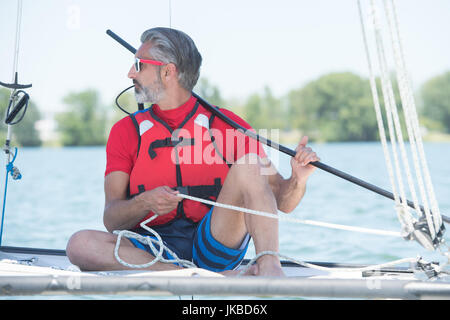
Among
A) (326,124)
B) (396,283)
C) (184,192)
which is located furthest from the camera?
(326,124)

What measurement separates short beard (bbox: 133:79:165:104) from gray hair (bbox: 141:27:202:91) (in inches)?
3.5

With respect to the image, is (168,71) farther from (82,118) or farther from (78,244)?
(82,118)

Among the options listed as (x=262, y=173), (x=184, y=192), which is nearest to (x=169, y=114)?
(x=184, y=192)

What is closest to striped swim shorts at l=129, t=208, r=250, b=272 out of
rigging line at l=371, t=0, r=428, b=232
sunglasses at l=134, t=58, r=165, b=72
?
sunglasses at l=134, t=58, r=165, b=72

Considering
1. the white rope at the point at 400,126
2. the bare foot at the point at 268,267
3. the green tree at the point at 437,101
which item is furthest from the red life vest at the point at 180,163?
the green tree at the point at 437,101

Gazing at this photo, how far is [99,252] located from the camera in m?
1.97

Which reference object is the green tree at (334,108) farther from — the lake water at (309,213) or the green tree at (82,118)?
the lake water at (309,213)

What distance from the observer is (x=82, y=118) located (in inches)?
1373

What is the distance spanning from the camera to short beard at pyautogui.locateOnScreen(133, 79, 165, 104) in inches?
88.5

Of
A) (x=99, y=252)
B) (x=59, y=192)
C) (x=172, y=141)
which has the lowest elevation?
(x=99, y=252)

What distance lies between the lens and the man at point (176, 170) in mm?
2025

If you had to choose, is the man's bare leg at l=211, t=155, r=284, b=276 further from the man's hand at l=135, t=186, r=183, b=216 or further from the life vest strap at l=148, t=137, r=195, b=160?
the life vest strap at l=148, t=137, r=195, b=160

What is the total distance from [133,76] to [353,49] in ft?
107
